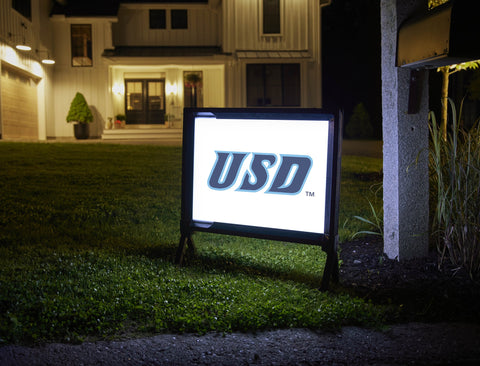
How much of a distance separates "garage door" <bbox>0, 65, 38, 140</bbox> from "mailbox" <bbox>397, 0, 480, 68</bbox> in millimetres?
18081

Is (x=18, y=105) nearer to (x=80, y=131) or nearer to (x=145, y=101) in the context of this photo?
(x=80, y=131)

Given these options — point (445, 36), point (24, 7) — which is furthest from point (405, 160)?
point (24, 7)

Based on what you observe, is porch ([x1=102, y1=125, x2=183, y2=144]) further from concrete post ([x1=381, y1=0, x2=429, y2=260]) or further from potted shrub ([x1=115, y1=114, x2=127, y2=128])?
concrete post ([x1=381, y1=0, x2=429, y2=260])

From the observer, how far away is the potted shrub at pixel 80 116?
23734 millimetres

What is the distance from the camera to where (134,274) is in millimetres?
4230

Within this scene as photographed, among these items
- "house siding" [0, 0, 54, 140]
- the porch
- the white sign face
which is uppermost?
"house siding" [0, 0, 54, 140]

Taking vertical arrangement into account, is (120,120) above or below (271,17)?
A: below

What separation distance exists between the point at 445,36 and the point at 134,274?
9.85 ft

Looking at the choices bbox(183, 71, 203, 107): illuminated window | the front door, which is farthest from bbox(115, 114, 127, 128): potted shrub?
bbox(183, 71, 203, 107): illuminated window

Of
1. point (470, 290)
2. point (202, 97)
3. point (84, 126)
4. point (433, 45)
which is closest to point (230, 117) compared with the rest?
point (433, 45)

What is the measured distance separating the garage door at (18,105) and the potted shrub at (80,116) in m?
1.65

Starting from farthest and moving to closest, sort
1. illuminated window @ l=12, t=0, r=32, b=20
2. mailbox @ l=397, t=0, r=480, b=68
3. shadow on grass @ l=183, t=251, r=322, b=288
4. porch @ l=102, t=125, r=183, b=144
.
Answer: porch @ l=102, t=125, r=183, b=144 < illuminated window @ l=12, t=0, r=32, b=20 < shadow on grass @ l=183, t=251, r=322, b=288 < mailbox @ l=397, t=0, r=480, b=68

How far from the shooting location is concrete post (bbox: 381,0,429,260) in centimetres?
452

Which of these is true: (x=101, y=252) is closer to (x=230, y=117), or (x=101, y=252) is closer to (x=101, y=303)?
(x=101, y=303)
